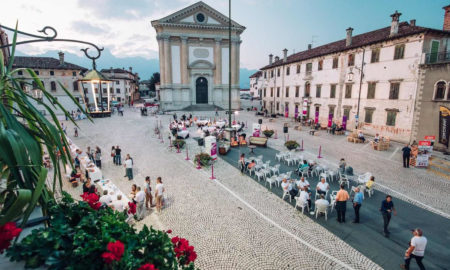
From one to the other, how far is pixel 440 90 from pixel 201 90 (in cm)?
3813

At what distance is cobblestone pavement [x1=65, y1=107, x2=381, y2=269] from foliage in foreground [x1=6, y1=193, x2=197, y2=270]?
181 inches

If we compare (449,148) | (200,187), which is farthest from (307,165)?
(449,148)

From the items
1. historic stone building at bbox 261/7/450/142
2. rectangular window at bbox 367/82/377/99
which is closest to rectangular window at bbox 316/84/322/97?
historic stone building at bbox 261/7/450/142

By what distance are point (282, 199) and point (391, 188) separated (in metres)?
6.05

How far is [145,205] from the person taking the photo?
9.90 meters

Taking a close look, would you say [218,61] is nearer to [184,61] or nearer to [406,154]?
[184,61]

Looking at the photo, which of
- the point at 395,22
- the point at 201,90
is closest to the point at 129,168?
the point at 395,22

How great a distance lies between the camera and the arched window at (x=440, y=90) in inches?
739

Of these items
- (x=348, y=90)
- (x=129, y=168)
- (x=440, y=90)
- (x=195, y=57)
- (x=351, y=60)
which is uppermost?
(x=195, y=57)

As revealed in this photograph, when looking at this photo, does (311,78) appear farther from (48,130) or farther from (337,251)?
(48,130)

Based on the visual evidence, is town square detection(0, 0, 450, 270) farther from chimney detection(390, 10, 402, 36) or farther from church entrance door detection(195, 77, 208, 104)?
church entrance door detection(195, 77, 208, 104)

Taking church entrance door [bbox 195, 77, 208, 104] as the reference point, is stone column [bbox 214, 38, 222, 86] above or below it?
above

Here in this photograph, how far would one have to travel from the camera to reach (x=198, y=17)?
4528cm

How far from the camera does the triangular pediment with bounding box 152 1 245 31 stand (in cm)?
4334
